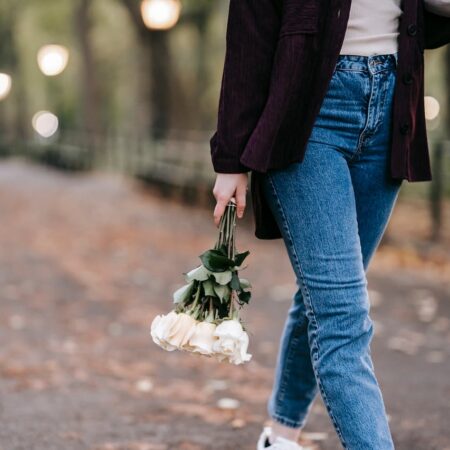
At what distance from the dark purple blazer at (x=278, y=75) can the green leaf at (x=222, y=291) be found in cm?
30

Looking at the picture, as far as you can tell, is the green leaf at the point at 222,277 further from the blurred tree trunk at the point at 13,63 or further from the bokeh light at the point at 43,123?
the bokeh light at the point at 43,123

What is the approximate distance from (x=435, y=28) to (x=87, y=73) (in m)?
25.0

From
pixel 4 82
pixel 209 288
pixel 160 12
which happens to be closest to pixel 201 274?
pixel 209 288

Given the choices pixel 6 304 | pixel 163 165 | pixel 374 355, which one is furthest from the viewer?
pixel 163 165

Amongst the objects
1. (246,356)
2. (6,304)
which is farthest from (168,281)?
(246,356)

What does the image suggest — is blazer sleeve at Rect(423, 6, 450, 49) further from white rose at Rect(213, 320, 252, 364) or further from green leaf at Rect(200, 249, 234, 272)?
white rose at Rect(213, 320, 252, 364)

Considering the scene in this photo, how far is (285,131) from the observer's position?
2199 millimetres

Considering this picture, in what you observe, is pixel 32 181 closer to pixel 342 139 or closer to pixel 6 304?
pixel 6 304

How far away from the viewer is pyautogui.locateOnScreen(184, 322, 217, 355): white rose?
2.23 m

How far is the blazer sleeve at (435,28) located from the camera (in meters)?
2.46

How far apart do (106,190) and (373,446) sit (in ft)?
53.2

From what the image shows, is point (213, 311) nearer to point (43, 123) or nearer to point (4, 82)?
point (4, 82)

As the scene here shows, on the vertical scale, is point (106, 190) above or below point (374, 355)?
below

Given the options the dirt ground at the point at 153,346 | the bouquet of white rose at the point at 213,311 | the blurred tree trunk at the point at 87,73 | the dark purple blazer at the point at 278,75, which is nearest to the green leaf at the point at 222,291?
the bouquet of white rose at the point at 213,311
